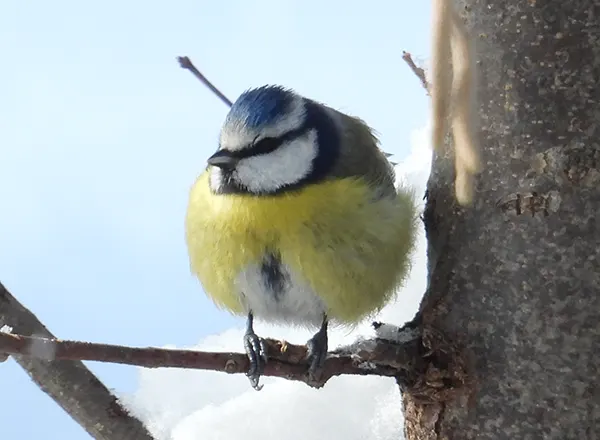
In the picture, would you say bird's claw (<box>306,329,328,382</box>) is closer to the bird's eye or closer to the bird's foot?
the bird's foot

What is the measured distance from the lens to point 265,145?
777mm

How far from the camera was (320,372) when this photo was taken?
0.61 meters

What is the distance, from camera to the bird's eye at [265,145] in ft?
2.53

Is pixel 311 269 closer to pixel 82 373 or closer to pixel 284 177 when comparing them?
pixel 284 177

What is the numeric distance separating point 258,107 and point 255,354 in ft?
0.78

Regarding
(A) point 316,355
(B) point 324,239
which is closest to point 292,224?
(B) point 324,239

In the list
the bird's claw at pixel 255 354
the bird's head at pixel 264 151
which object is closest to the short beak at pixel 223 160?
the bird's head at pixel 264 151

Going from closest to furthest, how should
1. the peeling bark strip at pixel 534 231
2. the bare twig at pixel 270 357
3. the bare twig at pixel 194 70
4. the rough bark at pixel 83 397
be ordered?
the bare twig at pixel 270 357 → the peeling bark strip at pixel 534 231 → the rough bark at pixel 83 397 → the bare twig at pixel 194 70

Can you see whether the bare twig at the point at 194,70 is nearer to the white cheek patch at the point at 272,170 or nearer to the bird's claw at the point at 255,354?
the white cheek patch at the point at 272,170

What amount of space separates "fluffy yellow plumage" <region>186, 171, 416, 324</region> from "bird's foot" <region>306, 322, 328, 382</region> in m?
0.04

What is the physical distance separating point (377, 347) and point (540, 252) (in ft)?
0.45

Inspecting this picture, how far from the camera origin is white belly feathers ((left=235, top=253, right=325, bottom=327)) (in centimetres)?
73

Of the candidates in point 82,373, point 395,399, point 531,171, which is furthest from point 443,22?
point 395,399

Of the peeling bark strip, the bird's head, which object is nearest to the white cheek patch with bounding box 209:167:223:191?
the bird's head
